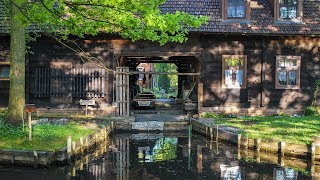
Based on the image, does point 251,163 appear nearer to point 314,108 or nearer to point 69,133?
point 69,133

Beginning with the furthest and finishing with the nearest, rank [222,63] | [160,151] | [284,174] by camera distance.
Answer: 1. [222,63]
2. [160,151]
3. [284,174]

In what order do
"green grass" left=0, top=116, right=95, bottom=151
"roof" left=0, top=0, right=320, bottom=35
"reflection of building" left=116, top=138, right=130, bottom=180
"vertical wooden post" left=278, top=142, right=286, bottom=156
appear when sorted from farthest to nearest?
"roof" left=0, top=0, right=320, bottom=35
"vertical wooden post" left=278, top=142, right=286, bottom=156
"green grass" left=0, top=116, right=95, bottom=151
"reflection of building" left=116, top=138, right=130, bottom=180

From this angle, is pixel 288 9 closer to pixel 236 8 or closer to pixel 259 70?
pixel 236 8

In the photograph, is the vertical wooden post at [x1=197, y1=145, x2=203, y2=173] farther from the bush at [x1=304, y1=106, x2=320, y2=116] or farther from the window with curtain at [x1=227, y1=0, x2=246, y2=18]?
the window with curtain at [x1=227, y1=0, x2=246, y2=18]

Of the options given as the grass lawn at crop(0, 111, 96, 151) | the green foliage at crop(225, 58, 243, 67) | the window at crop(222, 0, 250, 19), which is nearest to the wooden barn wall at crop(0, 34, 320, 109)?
the green foliage at crop(225, 58, 243, 67)

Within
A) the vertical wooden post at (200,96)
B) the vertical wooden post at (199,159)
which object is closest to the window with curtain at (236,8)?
the vertical wooden post at (200,96)

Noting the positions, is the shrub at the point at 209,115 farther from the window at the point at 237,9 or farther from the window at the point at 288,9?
the window at the point at 288,9

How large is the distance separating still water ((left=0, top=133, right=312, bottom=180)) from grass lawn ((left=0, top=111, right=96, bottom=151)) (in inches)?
35.5

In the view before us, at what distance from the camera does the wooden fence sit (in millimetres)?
22562

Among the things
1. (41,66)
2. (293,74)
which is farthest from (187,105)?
(41,66)

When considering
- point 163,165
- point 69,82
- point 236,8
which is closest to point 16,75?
point 163,165

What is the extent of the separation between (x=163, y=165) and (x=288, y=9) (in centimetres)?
1351

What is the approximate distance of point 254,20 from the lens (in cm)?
2267

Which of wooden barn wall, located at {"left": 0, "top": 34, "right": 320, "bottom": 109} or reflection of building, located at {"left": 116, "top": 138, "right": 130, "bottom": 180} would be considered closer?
reflection of building, located at {"left": 116, "top": 138, "right": 130, "bottom": 180}
